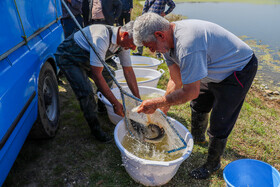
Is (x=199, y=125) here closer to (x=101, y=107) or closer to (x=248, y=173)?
(x=248, y=173)

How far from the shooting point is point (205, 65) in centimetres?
163

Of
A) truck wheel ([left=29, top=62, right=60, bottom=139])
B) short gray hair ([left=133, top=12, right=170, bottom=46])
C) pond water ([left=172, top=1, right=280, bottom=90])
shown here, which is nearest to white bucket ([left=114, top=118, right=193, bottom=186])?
truck wheel ([left=29, top=62, right=60, bottom=139])

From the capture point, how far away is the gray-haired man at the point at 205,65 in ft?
5.25

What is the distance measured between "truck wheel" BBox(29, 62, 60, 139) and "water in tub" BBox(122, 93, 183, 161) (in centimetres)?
A: 96

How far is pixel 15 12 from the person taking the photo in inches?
72.7

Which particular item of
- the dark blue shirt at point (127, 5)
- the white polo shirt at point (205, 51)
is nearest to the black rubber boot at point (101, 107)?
the white polo shirt at point (205, 51)

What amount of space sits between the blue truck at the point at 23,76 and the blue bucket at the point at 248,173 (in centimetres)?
204

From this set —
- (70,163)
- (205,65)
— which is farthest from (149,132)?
(205,65)

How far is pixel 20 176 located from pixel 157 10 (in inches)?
169

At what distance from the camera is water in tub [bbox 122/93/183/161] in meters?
2.36

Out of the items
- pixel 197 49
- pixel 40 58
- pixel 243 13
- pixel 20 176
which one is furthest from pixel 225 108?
pixel 243 13

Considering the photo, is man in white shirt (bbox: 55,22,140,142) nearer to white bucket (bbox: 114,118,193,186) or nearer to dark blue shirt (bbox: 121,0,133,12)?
white bucket (bbox: 114,118,193,186)

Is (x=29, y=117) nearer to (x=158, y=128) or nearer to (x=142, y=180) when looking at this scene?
(x=142, y=180)

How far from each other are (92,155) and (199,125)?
150 cm
